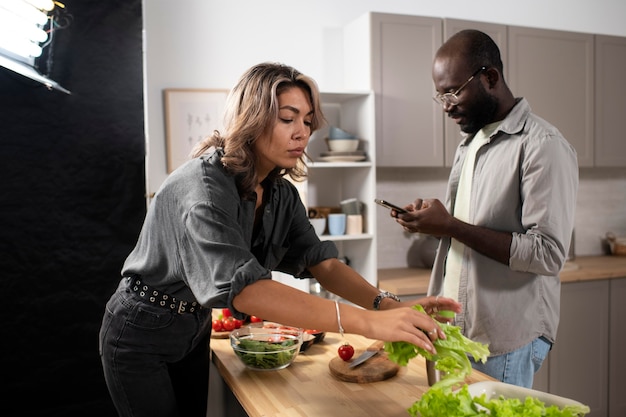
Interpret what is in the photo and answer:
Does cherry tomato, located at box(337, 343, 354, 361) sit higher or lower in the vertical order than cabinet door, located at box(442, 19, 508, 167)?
lower

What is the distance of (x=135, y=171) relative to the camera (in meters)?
2.69

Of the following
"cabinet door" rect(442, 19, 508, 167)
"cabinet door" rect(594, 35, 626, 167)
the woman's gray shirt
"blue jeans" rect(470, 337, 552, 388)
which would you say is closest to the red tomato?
the woman's gray shirt

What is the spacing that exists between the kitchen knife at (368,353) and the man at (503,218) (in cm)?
35

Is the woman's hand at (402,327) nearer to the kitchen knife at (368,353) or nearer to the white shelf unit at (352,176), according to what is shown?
the kitchen knife at (368,353)

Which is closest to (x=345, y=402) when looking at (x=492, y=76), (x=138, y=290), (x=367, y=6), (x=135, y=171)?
(x=138, y=290)

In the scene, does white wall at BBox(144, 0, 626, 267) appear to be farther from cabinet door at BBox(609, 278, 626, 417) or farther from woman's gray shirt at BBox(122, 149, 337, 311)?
woman's gray shirt at BBox(122, 149, 337, 311)

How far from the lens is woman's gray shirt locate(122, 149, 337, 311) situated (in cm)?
141

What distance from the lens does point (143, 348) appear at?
172 centimetres

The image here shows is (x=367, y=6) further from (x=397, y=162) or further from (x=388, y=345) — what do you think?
(x=388, y=345)

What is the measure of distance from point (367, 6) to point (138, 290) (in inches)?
111

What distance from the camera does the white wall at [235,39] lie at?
351 centimetres

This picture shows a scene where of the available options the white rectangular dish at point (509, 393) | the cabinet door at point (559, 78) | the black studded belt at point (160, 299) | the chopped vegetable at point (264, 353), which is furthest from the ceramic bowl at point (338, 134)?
the white rectangular dish at point (509, 393)

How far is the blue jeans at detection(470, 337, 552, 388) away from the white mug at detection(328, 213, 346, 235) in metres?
1.57

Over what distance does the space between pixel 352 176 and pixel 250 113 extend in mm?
2125
